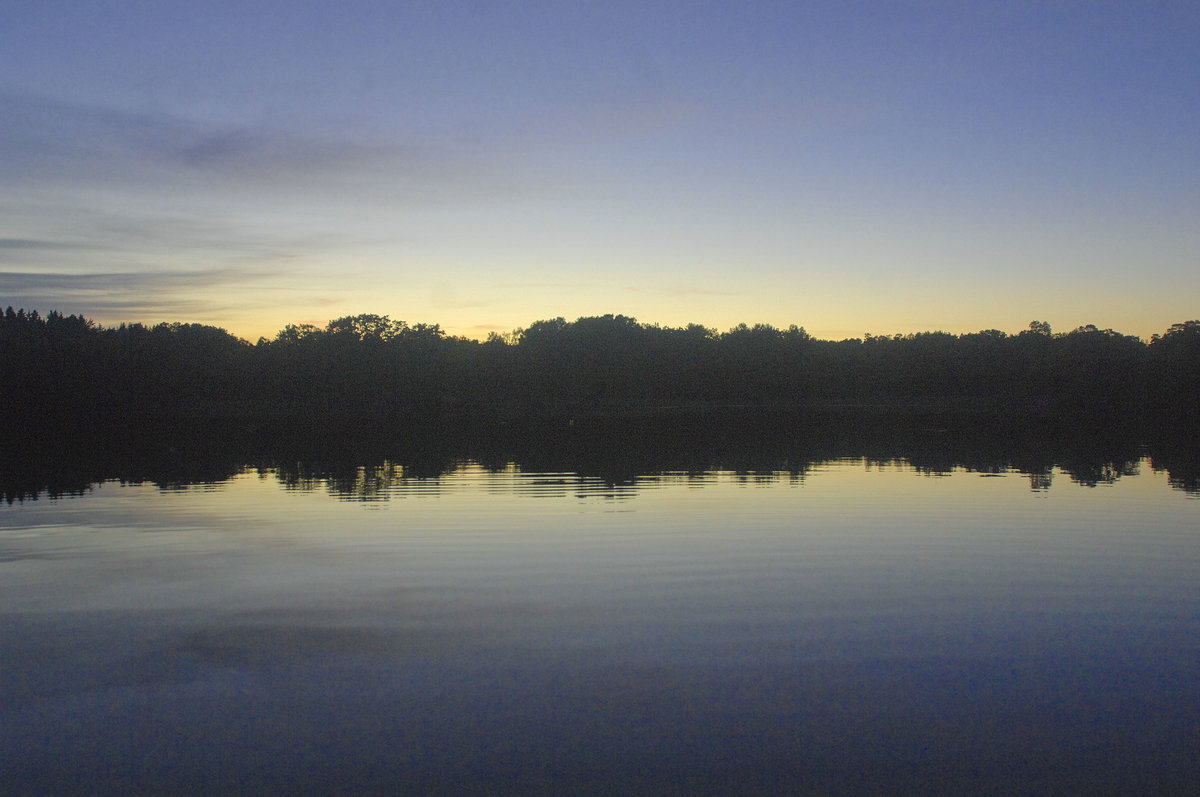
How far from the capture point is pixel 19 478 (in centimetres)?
2745

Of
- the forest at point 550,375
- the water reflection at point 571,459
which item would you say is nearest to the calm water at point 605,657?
the water reflection at point 571,459

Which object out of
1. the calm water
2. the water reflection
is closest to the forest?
the water reflection

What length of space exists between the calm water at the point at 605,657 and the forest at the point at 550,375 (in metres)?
60.8

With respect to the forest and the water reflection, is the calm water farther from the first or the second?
the forest

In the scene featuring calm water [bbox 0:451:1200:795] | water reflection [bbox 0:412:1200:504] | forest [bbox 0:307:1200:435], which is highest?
forest [bbox 0:307:1200:435]

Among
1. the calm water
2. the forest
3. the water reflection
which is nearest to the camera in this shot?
the calm water

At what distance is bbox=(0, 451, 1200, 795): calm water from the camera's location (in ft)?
20.4

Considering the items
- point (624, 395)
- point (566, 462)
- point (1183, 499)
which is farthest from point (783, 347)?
point (1183, 499)

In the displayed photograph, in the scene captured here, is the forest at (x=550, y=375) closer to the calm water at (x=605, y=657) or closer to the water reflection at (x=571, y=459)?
the water reflection at (x=571, y=459)

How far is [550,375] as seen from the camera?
4414 inches

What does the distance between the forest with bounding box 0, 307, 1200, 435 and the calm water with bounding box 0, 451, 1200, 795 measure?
200 feet

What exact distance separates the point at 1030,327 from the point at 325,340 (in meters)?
127

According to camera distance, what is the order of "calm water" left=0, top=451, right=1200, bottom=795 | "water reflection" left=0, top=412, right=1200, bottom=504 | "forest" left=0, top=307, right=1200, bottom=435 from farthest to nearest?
"forest" left=0, top=307, right=1200, bottom=435 < "water reflection" left=0, top=412, right=1200, bottom=504 < "calm water" left=0, top=451, right=1200, bottom=795

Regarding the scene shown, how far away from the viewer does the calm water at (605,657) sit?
6211mm
